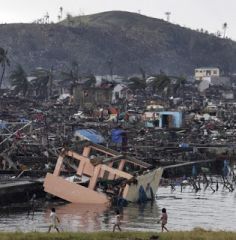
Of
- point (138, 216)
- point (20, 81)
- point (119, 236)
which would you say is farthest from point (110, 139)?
point (20, 81)

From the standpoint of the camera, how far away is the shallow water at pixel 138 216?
127 ft

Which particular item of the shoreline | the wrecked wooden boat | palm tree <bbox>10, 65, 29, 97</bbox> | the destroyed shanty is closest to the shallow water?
the wrecked wooden boat

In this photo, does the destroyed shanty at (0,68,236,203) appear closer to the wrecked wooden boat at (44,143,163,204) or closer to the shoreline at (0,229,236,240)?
the wrecked wooden boat at (44,143,163,204)

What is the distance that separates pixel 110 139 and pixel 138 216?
44433 mm

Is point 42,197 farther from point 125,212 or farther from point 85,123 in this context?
point 85,123

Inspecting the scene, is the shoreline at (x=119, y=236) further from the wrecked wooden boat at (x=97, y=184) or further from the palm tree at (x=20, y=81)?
the palm tree at (x=20, y=81)

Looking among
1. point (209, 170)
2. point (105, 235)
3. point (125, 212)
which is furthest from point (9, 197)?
point (209, 170)

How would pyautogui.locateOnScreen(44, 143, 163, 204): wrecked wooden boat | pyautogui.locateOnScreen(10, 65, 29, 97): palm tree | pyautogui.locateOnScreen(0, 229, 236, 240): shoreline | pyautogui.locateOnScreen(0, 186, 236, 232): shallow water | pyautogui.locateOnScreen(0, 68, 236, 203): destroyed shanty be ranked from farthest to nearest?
pyautogui.locateOnScreen(10, 65, 29, 97): palm tree < pyautogui.locateOnScreen(0, 68, 236, 203): destroyed shanty < pyautogui.locateOnScreen(44, 143, 163, 204): wrecked wooden boat < pyautogui.locateOnScreen(0, 186, 236, 232): shallow water < pyautogui.locateOnScreen(0, 229, 236, 240): shoreline

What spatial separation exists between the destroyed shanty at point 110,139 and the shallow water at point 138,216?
1.89 metres

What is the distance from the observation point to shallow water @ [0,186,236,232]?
38.6 metres

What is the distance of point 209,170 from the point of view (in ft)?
257

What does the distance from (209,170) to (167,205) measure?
2928 cm

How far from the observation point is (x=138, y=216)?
144 feet

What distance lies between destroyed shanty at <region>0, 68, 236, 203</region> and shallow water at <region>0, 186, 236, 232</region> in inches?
74.6
